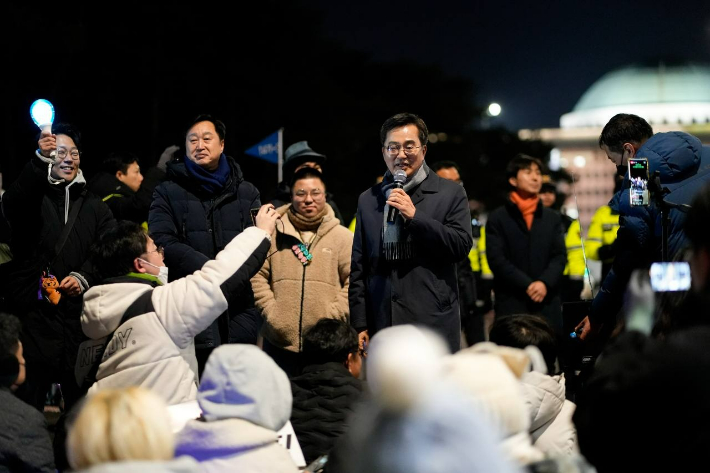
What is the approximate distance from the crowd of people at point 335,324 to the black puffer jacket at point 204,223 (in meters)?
0.01

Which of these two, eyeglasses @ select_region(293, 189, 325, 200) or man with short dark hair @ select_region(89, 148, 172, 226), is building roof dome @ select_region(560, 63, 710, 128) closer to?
man with short dark hair @ select_region(89, 148, 172, 226)

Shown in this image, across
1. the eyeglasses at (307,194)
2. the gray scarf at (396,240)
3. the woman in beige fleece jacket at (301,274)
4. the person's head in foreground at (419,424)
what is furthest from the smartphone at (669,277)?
the eyeglasses at (307,194)

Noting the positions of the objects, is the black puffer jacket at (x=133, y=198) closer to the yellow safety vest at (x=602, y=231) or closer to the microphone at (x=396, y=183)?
the microphone at (x=396, y=183)

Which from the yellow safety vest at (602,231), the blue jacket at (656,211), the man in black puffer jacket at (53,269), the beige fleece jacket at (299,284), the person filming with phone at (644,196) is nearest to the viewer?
the person filming with phone at (644,196)

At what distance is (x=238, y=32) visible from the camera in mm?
32938

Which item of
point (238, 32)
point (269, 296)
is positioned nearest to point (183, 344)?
point (269, 296)

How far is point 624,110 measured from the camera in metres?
148

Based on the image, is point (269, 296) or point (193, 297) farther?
point (269, 296)

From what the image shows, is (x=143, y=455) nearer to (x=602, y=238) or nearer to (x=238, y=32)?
(x=602, y=238)

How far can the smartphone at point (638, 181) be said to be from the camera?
5.76m

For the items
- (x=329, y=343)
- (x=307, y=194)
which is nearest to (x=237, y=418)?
(x=329, y=343)

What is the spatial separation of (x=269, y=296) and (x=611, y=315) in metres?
2.48

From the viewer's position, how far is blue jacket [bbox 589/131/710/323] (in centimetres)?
609

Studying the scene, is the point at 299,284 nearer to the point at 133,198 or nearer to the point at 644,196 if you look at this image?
the point at 133,198
